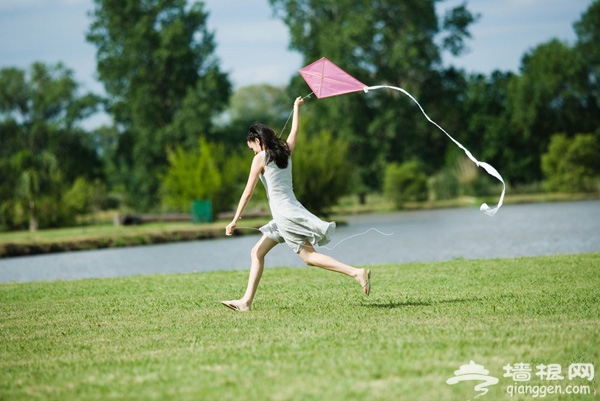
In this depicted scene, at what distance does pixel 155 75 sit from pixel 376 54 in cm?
1584

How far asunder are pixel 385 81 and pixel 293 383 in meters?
55.8

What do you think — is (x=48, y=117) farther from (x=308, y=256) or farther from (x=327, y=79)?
(x=308, y=256)

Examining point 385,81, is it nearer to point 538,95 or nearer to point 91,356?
point 538,95

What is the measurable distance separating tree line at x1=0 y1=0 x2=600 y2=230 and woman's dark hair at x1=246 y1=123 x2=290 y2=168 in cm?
3691

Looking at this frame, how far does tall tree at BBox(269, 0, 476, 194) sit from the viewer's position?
57.9 meters

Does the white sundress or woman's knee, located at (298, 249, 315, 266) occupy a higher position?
the white sundress

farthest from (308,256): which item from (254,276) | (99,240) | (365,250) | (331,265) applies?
(99,240)

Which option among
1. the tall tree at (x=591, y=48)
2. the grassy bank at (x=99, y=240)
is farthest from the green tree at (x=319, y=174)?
the tall tree at (x=591, y=48)

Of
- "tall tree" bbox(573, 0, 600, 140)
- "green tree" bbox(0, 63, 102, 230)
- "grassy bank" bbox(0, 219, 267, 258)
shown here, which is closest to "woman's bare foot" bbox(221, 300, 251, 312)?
"grassy bank" bbox(0, 219, 267, 258)

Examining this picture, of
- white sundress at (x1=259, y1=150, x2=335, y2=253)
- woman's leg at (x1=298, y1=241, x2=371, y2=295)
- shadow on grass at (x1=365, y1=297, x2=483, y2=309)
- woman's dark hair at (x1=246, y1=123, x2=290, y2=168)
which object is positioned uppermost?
woman's dark hair at (x1=246, y1=123, x2=290, y2=168)

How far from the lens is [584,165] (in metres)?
58.0

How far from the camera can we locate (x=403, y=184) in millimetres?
55375

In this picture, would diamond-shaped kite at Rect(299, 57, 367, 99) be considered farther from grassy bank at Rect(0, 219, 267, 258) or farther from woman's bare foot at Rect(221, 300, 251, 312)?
grassy bank at Rect(0, 219, 267, 258)

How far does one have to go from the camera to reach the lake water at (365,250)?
20750mm
